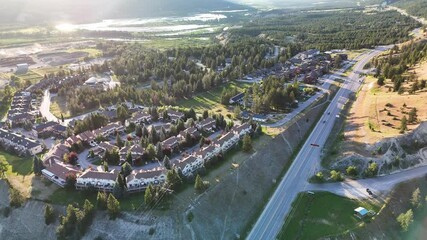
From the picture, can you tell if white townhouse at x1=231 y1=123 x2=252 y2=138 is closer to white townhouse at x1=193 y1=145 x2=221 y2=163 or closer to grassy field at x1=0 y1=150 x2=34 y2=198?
white townhouse at x1=193 y1=145 x2=221 y2=163

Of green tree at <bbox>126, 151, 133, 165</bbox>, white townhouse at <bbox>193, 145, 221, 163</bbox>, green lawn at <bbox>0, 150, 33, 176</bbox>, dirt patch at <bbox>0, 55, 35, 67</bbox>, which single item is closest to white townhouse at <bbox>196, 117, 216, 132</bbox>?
white townhouse at <bbox>193, 145, 221, 163</bbox>

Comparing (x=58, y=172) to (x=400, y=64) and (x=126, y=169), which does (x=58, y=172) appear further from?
(x=400, y=64)

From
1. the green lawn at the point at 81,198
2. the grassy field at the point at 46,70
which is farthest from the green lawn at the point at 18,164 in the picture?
the grassy field at the point at 46,70

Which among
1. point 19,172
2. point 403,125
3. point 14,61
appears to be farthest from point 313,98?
point 14,61

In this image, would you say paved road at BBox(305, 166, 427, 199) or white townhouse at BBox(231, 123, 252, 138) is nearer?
paved road at BBox(305, 166, 427, 199)

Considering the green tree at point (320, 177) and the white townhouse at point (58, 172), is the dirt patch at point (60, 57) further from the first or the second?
the green tree at point (320, 177)

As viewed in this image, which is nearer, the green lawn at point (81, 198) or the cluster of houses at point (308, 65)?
the green lawn at point (81, 198)

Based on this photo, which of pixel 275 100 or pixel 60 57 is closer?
pixel 275 100
